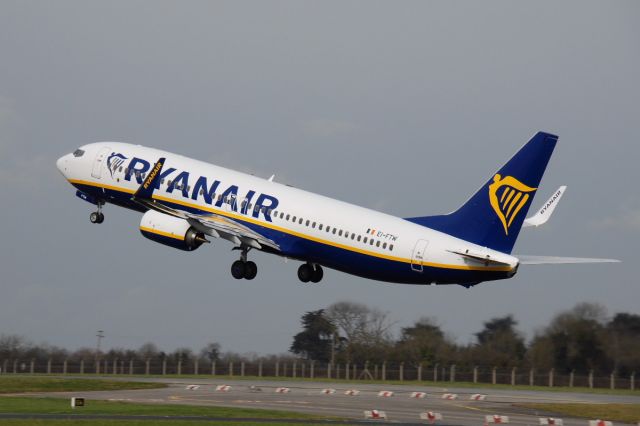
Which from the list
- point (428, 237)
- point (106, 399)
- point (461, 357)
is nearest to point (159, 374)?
point (461, 357)

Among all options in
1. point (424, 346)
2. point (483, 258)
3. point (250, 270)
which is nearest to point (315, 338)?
point (424, 346)

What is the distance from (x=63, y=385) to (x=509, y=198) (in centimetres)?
3152

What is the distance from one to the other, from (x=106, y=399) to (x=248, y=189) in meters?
14.2

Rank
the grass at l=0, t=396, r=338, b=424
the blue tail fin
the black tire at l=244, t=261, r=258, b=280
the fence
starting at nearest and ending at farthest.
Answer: the grass at l=0, t=396, r=338, b=424 → the blue tail fin → the black tire at l=244, t=261, r=258, b=280 → the fence

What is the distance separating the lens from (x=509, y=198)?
207 feet

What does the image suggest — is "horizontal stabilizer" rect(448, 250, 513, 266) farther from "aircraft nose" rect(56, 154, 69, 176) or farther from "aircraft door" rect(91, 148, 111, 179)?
"aircraft nose" rect(56, 154, 69, 176)

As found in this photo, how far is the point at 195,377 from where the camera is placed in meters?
94.2

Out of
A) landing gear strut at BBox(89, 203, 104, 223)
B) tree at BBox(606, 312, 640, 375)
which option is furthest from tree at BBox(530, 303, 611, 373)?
landing gear strut at BBox(89, 203, 104, 223)

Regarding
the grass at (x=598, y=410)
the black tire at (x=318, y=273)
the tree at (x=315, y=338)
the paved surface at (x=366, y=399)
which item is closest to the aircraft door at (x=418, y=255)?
the paved surface at (x=366, y=399)

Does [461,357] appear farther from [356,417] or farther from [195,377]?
[356,417]

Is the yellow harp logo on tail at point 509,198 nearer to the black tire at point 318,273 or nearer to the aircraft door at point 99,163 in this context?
the black tire at point 318,273

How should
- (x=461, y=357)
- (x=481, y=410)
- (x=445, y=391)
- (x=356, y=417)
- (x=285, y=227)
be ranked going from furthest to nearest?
(x=461, y=357)
(x=445, y=391)
(x=285, y=227)
(x=481, y=410)
(x=356, y=417)

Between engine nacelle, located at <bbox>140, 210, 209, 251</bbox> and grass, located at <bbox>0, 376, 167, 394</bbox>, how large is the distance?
11.3m

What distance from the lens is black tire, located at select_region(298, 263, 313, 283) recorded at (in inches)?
2921
